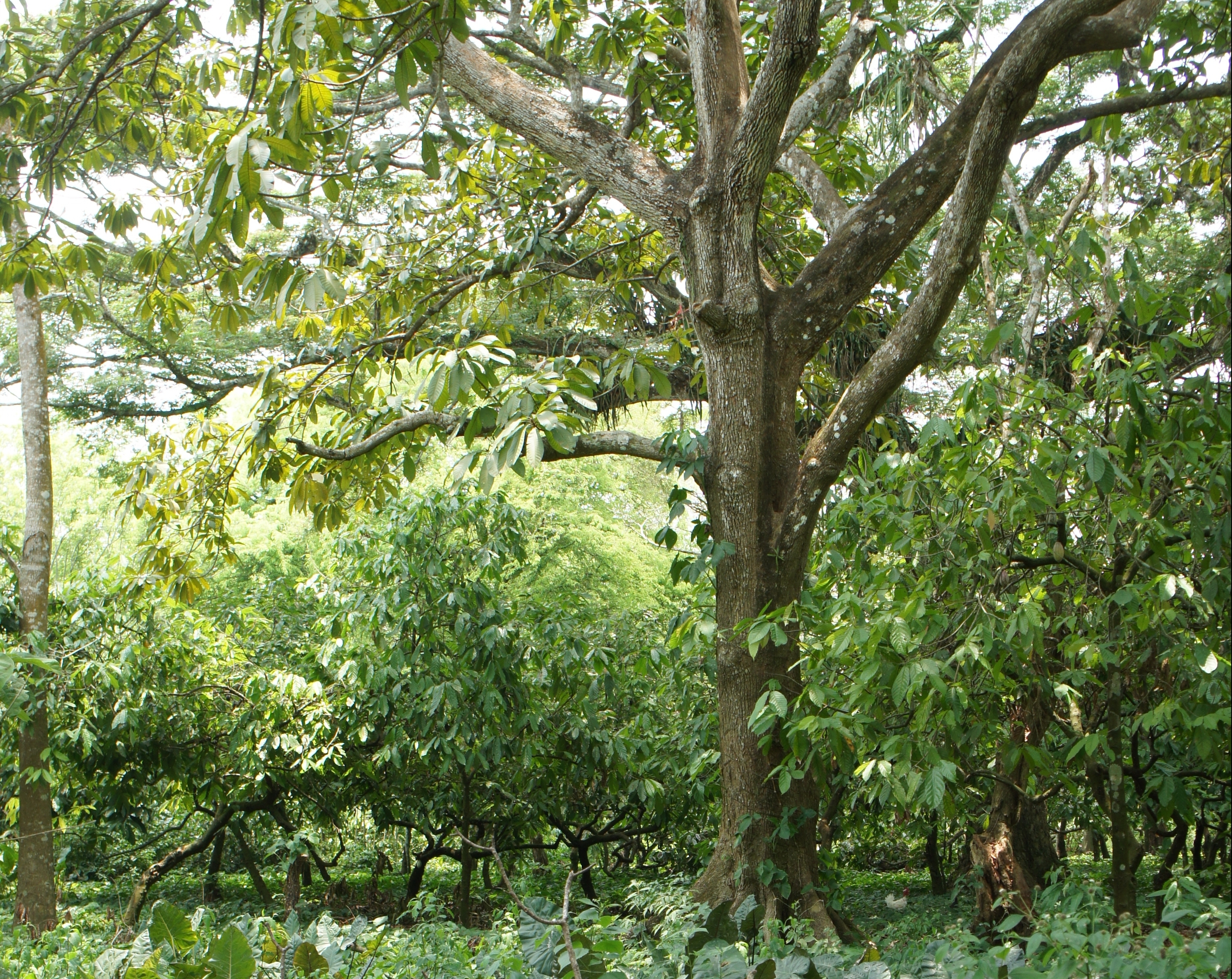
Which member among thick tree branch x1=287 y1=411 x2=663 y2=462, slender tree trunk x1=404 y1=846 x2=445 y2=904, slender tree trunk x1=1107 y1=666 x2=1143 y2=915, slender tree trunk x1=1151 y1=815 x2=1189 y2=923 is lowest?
slender tree trunk x1=404 y1=846 x2=445 y2=904

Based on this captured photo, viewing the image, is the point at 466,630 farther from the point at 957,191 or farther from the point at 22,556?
the point at 957,191

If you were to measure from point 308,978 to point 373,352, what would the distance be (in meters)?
3.65

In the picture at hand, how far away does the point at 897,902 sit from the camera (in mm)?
5844

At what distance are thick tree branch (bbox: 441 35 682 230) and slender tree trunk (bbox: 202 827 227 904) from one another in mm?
5077

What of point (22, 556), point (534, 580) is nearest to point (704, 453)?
point (22, 556)

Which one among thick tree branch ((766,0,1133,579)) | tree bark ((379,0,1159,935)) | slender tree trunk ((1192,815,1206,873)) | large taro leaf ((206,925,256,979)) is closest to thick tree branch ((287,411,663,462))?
tree bark ((379,0,1159,935))

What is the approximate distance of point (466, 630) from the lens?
5.46 meters

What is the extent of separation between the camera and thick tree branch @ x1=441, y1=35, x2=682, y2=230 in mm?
4254

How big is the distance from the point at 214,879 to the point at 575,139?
579cm

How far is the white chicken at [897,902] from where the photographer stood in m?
5.55

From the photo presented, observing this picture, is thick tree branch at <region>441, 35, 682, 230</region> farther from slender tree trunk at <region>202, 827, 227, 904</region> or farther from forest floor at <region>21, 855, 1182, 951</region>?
slender tree trunk at <region>202, 827, 227, 904</region>

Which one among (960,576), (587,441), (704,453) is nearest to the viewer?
(960,576)

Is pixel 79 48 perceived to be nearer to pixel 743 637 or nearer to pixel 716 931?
pixel 743 637

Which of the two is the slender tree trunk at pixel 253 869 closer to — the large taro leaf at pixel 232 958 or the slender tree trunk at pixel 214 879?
the slender tree trunk at pixel 214 879
